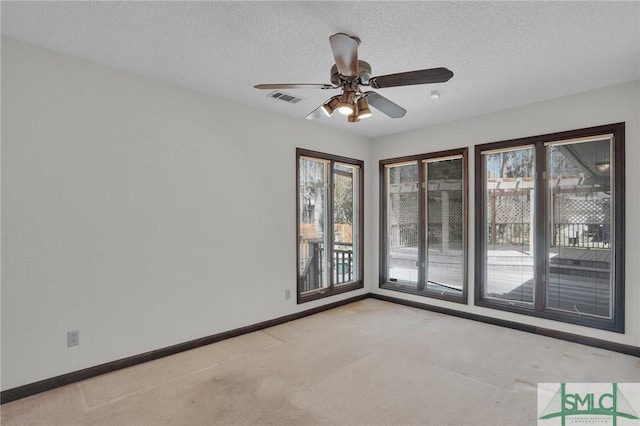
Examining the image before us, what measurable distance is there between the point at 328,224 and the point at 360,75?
9.26 ft

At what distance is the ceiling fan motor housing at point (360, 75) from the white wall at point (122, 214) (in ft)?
5.77

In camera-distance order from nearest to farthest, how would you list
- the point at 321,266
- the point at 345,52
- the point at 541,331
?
1. the point at 345,52
2. the point at 541,331
3. the point at 321,266

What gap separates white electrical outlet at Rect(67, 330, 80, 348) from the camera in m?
2.79

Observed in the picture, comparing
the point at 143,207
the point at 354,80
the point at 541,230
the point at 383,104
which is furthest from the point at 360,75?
the point at 541,230

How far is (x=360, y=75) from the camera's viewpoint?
2.58m

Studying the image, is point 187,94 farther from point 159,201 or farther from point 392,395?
point 392,395

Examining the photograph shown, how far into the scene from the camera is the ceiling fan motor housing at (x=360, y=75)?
2469 millimetres

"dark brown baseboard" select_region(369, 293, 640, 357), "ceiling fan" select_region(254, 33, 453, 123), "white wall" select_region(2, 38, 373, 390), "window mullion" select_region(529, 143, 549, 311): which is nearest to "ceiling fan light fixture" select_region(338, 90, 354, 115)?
"ceiling fan" select_region(254, 33, 453, 123)

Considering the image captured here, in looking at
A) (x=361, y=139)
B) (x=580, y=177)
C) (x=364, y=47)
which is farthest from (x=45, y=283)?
(x=580, y=177)

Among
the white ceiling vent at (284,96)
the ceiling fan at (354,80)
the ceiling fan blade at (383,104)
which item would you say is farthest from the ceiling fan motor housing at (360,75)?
the white ceiling vent at (284,96)

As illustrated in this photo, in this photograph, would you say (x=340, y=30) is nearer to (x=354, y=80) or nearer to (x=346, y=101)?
(x=354, y=80)

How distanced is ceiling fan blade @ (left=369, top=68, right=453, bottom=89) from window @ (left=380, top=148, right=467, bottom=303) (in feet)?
8.51

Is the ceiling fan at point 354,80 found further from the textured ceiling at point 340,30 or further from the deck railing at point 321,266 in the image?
the deck railing at point 321,266

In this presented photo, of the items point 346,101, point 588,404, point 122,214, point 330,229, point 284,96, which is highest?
point 284,96
